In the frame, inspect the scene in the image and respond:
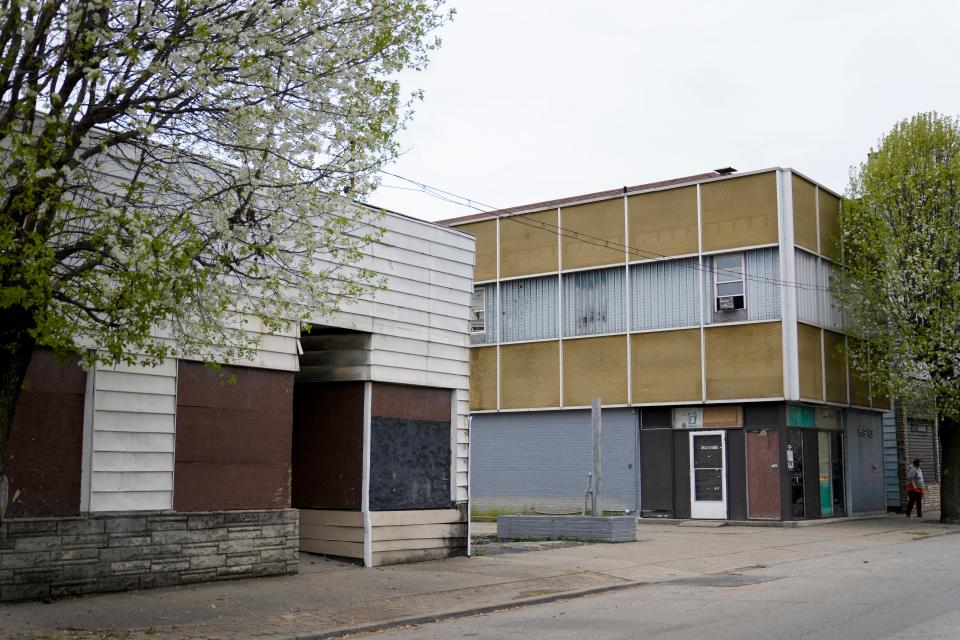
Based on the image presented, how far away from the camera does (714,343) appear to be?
27.1 m

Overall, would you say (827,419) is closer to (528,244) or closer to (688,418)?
(688,418)

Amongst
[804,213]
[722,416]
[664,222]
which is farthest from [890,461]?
[664,222]

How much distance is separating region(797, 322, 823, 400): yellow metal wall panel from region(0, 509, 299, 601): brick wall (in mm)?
15920

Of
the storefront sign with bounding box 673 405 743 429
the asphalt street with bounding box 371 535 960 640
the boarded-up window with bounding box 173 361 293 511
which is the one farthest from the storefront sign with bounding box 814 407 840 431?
→ the boarded-up window with bounding box 173 361 293 511

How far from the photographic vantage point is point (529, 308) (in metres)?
30.8

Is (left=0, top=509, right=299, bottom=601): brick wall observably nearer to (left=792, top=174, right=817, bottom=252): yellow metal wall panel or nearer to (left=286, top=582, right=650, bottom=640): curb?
(left=286, top=582, right=650, bottom=640): curb

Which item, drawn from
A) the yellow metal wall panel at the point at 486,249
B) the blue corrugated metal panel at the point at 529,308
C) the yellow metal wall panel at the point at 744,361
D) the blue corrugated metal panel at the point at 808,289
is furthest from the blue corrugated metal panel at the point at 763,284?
the yellow metal wall panel at the point at 486,249

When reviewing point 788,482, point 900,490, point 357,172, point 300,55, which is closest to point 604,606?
point 357,172

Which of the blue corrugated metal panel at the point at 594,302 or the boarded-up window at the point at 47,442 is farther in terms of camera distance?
the blue corrugated metal panel at the point at 594,302

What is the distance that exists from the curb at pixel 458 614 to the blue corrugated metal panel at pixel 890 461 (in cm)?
2039

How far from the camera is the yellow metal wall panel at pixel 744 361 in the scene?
2605cm

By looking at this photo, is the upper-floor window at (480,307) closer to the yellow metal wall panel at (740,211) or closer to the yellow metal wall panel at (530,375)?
the yellow metal wall panel at (530,375)

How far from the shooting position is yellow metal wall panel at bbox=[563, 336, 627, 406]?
2867 cm

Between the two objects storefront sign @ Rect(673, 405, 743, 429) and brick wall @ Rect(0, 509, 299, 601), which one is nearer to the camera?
brick wall @ Rect(0, 509, 299, 601)
